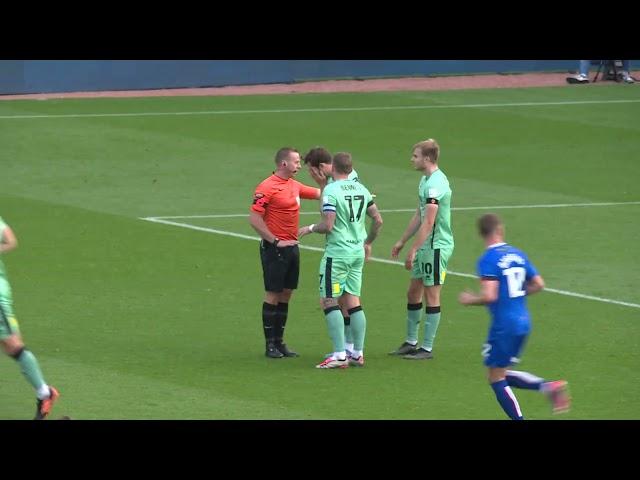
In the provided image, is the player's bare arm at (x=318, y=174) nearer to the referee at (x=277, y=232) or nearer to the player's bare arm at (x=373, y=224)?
the referee at (x=277, y=232)

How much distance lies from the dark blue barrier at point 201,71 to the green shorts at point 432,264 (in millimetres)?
17738

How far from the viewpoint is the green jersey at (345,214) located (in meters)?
12.0

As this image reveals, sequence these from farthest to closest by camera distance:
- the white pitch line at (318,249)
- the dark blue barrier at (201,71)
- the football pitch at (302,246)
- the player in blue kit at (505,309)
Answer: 1. the dark blue barrier at (201,71)
2. the white pitch line at (318,249)
3. the football pitch at (302,246)
4. the player in blue kit at (505,309)

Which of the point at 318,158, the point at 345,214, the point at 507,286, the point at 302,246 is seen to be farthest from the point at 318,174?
the point at 302,246

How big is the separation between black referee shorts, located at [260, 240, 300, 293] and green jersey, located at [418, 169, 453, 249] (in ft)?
4.19

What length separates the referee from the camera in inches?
485

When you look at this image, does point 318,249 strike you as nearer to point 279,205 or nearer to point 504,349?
point 279,205

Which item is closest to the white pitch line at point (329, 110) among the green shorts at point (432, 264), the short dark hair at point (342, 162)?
the green shorts at point (432, 264)

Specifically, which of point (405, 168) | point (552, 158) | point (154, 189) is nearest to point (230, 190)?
point (154, 189)

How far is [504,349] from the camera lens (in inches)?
391

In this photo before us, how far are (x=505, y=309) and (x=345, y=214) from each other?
8.11 feet

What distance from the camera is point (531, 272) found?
1003 cm
